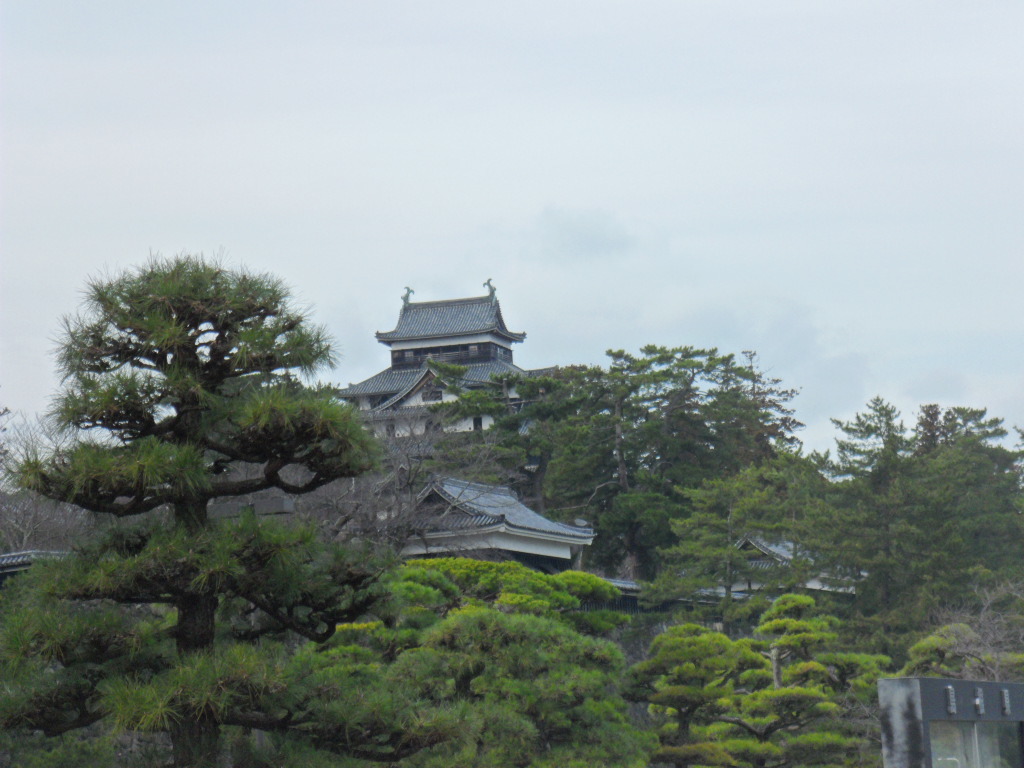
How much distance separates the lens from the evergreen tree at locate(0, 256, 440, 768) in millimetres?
6973

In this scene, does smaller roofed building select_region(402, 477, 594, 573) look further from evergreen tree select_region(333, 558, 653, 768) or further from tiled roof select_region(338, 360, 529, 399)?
tiled roof select_region(338, 360, 529, 399)

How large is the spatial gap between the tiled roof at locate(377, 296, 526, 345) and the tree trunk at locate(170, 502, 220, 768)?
3743cm

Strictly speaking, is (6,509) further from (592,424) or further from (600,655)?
(592,424)

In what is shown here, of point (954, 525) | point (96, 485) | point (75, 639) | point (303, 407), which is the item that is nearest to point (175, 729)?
point (75, 639)

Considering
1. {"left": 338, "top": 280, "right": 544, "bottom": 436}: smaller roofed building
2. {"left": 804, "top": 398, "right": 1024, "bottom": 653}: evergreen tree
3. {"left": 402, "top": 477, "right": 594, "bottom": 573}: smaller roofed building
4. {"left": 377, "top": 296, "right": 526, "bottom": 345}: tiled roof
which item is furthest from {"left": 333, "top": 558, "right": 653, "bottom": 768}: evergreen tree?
{"left": 377, "top": 296, "right": 526, "bottom": 345}: tiled roof

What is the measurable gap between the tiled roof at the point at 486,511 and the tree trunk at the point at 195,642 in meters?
12.8

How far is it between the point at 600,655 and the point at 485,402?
1749 cm

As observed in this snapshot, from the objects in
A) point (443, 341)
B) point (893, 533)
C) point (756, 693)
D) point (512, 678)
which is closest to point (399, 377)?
point (443, 341)

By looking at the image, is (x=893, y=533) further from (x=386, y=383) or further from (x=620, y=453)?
(x=386, y=383)

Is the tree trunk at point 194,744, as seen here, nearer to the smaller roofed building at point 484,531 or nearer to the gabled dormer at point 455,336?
the smaller roofed building at point 484,531

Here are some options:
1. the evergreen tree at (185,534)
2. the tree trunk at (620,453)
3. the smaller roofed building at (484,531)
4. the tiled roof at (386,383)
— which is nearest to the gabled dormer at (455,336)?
the tiled roof at (386,383)

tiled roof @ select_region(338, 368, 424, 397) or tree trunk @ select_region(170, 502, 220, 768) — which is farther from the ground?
tiled roof @ select_region(338, 368, 424, 397)

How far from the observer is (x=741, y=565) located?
22.0 m

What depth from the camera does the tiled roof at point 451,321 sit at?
4538cm
